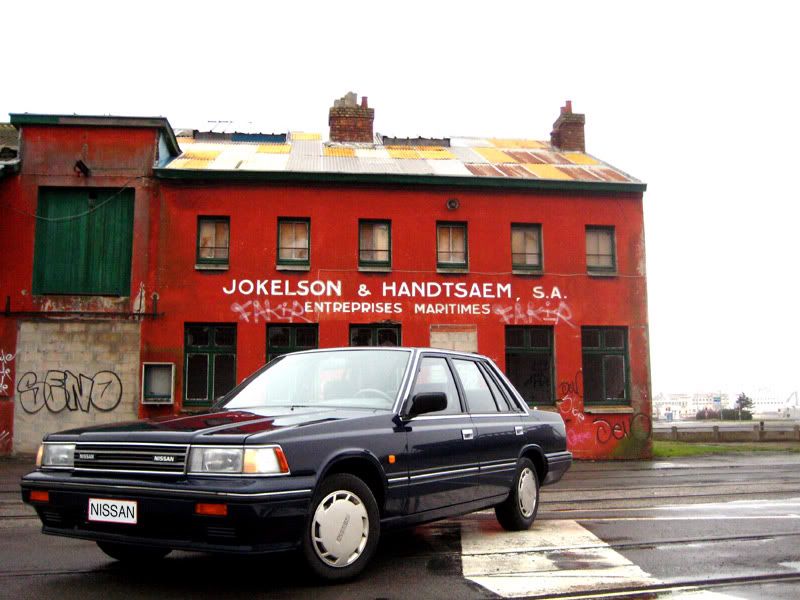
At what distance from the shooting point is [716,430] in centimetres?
3572

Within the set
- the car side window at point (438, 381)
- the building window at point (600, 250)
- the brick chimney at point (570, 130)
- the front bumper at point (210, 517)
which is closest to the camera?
the front bumper at point (210, 517)

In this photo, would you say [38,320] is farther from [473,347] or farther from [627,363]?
[627,363]

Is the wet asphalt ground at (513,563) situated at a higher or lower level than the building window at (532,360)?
lower

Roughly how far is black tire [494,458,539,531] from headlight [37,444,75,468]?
3.65 metres

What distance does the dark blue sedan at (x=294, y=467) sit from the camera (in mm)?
4809

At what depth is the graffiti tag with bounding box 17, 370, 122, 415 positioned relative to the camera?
758 inches

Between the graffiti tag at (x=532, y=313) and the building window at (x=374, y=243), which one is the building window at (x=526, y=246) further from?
the building window at (x=374, y=243)

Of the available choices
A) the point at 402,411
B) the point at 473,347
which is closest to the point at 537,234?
the point at 473,347

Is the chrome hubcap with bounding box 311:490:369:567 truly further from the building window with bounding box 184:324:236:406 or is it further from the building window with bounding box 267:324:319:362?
the building window with bounding box 267:324:319:362

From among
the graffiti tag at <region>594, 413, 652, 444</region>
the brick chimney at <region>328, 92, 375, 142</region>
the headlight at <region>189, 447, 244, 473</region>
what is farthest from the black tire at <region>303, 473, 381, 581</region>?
the brick chimney at <region>328, 92, 375, 142</region>

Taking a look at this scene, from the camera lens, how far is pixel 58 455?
18.0 ft

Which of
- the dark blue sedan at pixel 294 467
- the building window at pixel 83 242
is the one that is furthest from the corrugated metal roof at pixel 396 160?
the dark blue sedan at pixel 294 467

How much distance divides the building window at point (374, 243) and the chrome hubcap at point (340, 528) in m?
15.9

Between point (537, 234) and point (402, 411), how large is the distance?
644 inches
